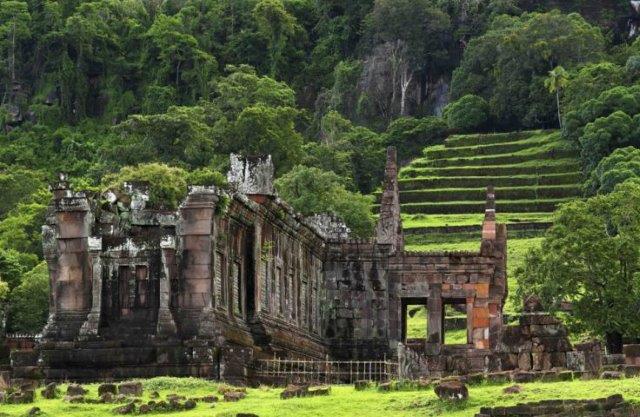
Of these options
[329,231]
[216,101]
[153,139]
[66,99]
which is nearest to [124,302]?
[329,231]

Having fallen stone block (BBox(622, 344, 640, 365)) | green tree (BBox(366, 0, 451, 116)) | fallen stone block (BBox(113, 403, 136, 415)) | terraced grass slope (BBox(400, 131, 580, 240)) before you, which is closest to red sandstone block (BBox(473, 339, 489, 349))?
fallen stone block (BBox(622, 344, 640, 365))

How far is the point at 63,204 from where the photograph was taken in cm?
5409

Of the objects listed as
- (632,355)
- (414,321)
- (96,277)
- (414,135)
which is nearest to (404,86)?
(414,135)

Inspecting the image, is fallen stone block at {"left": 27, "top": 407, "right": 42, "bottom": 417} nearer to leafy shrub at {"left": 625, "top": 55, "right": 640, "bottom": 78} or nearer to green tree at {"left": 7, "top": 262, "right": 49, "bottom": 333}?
green tree at {"left": 7, "top": 262, "right": 49, "bottom": 333}

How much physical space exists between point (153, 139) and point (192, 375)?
7688 centimetres

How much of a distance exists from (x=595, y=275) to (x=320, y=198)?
30.1m

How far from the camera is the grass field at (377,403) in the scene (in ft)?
115

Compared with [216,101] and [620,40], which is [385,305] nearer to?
[216,101]

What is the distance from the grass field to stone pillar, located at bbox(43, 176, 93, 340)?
1338cm

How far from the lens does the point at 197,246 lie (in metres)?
53.3

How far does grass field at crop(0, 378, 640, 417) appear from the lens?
34969 mm

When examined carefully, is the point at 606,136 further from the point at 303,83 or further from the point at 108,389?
the point at 108,389

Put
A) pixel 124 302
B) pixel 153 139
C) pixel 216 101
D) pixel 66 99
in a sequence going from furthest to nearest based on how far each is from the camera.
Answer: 1. pixel 66 99
2. pixel 216 101
3. pixel 153 139
4. pixel 124 302

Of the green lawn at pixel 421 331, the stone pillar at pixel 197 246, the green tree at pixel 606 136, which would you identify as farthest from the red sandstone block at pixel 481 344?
the green tree at pixel 606 136
